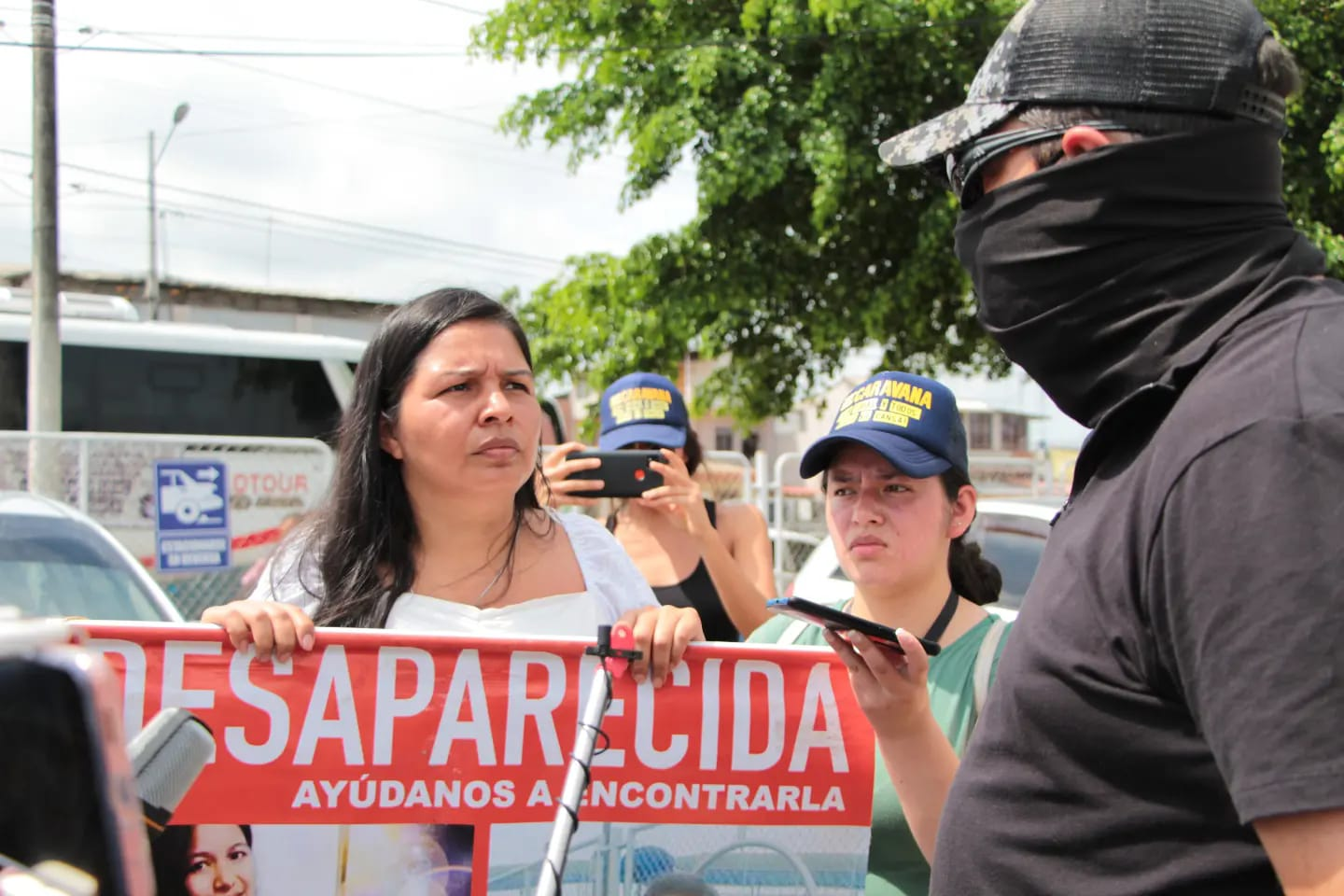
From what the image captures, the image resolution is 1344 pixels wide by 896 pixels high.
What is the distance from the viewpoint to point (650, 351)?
11945 mm

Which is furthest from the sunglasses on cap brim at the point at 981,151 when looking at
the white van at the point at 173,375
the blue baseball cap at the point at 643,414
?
the white van at the point at 173,375

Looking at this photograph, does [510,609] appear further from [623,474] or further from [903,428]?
[623,474]

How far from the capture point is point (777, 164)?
10680 mm

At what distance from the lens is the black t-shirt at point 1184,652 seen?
0.97 m

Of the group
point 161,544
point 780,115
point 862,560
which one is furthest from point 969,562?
point 780,115

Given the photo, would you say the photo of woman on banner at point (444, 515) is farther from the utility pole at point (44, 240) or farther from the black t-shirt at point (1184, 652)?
the utility pole at point (44, 240)

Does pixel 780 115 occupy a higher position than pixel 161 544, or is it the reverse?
pixel 780 115

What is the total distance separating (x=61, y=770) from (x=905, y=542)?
6.27 feet

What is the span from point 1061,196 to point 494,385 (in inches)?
58.3

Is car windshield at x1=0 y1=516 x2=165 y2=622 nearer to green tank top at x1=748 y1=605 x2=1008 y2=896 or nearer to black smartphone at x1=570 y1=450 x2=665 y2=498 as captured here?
black smartphone at x1=570 y1=450 x2=665 y2=498

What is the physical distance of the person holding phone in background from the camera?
3916 mm

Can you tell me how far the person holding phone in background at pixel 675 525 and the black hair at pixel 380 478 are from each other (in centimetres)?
113

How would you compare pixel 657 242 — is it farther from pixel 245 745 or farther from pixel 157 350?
pixel 245 745

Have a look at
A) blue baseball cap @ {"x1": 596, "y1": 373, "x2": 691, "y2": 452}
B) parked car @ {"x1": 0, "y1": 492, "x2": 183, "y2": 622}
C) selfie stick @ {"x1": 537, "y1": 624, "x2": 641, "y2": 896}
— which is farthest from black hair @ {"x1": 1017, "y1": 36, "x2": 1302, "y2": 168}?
parked car @ {"x1": 0, "y1": 492, "x2": 183, "y2": 622}
